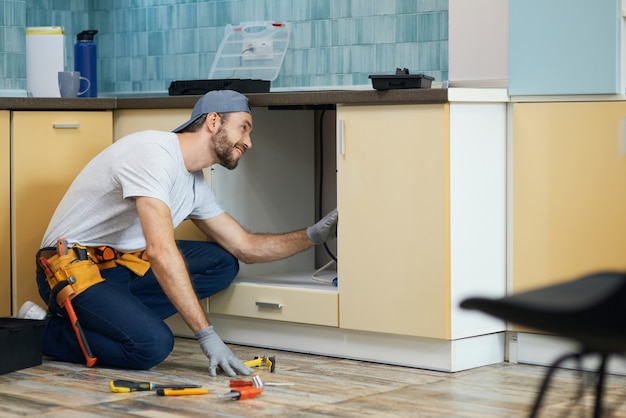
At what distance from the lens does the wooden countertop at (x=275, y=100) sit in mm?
3387

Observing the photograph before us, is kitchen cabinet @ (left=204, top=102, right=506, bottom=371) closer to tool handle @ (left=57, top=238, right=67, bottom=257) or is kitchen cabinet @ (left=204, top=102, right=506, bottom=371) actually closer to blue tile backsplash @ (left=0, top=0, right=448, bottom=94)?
blue tile backsplash @ (left=0, top=0, right=448, bottom=94)

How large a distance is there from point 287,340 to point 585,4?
1.49m

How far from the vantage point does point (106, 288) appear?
3.63m

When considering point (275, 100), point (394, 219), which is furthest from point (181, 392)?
point (275, 100)

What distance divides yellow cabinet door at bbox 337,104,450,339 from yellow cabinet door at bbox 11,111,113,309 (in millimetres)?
1137

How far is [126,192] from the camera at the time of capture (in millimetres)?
3471

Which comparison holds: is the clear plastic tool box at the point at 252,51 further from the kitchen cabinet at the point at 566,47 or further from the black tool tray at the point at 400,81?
the kitchen cabinet at the point at 566,47

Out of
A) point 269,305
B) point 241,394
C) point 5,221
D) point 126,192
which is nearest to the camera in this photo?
point 241,394

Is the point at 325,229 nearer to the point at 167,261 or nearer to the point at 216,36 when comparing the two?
the point at 167,261

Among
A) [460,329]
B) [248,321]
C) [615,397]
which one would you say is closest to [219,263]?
[248,321]

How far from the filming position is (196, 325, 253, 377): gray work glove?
3.34 meters

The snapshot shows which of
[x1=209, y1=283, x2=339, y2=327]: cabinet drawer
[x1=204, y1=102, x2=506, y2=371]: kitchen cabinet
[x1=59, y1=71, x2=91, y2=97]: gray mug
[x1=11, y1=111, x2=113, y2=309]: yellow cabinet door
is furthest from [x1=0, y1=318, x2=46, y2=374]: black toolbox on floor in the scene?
[x1=59, y1=71, x2=91, y2=97]: gray mug

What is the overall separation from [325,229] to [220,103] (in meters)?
0.55

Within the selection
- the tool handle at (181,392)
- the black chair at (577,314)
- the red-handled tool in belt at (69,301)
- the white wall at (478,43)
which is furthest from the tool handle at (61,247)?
the black chair at (577,314)
